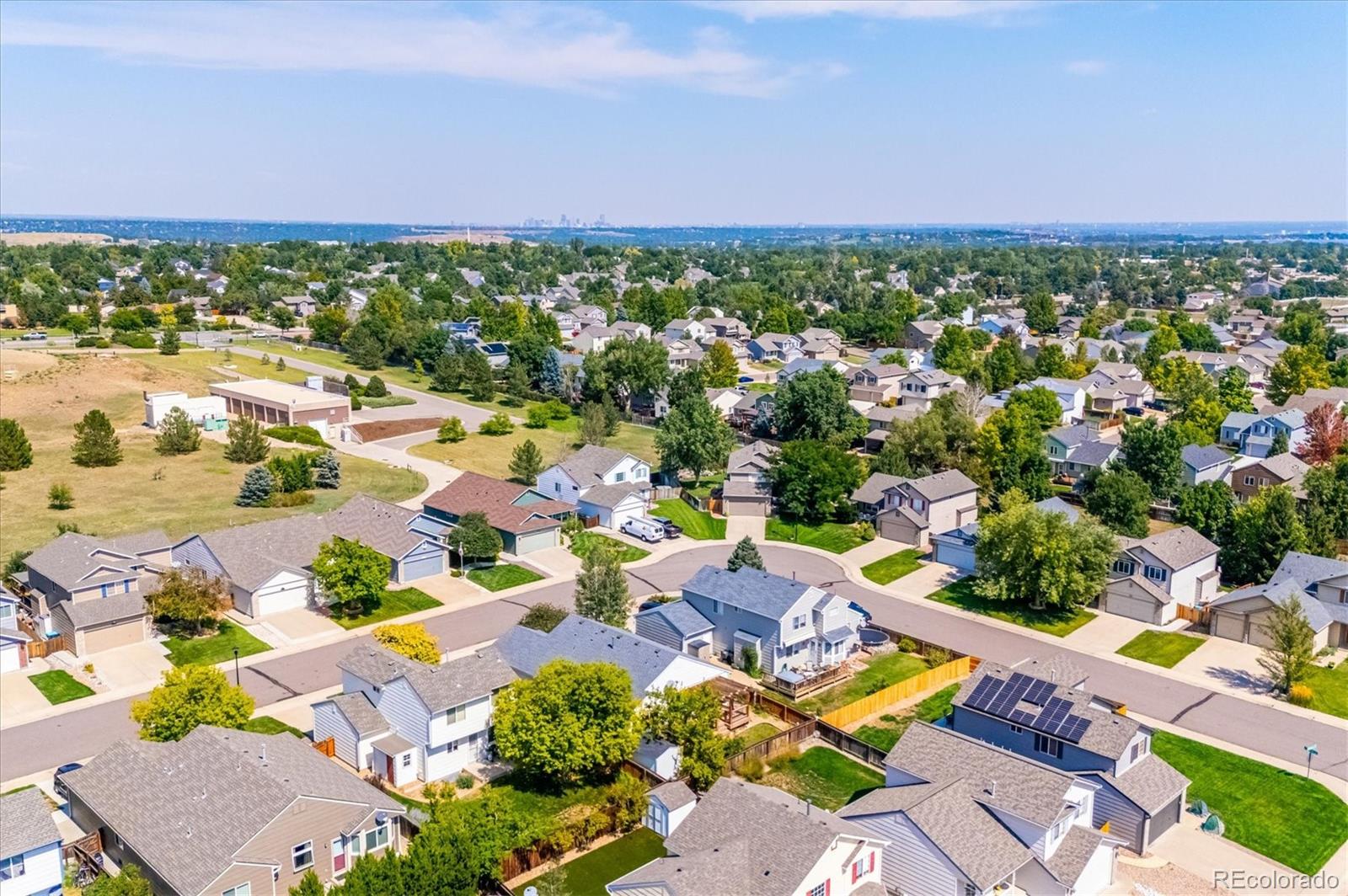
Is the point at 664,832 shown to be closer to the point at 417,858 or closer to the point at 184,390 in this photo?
the point at 417,858

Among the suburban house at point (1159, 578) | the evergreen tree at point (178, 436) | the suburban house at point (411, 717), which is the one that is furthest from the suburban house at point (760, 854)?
the evergreen tree at point (178, 436)

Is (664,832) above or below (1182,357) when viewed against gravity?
below

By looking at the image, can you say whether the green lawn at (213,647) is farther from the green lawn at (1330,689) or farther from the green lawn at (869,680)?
the green lawn at (1330,689)

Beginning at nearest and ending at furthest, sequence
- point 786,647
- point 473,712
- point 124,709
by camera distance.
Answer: point 473,712 < point 124,709 < point 786,647

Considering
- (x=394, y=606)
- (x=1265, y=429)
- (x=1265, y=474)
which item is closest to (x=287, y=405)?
(x=394, y=606)

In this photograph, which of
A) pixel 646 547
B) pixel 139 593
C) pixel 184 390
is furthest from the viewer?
pixel 184 390

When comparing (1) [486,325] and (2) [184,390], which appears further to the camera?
(1) [486,325]

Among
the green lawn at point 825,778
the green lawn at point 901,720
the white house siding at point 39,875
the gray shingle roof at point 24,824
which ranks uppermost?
the gray shingle roof at point 24,824

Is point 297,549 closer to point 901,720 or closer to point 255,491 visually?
point 255,491

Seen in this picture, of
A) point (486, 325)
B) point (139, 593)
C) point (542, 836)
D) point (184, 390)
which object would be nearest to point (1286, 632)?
point (542, 836)
